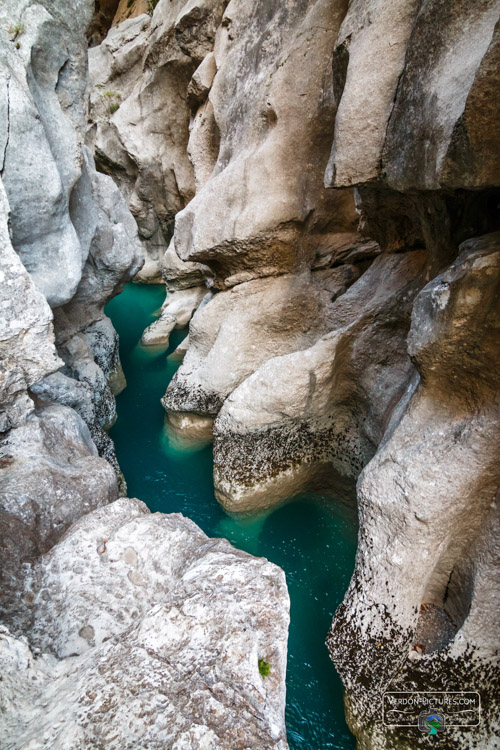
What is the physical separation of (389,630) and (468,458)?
1285 millimetres

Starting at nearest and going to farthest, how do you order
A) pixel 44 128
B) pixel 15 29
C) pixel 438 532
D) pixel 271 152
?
pixel 438 532 → pixel 15 29 → pixel 44 128 → pixel 271 152

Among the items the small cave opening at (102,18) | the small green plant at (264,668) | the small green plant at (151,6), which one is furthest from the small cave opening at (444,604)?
the small cave opening at (102,18)

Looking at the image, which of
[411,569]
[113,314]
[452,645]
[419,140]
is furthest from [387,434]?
[113,314]

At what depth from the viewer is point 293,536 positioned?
470cm

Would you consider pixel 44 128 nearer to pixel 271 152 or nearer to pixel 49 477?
pixel 271 152

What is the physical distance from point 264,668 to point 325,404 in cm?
343

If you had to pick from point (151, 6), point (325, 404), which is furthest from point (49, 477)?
point (151, 6)

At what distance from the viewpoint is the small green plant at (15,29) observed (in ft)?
Answer: 12.4

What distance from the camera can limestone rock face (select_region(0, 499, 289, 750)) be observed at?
4.69 feet

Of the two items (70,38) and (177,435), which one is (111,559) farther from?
(70,38)

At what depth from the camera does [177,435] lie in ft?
20.9

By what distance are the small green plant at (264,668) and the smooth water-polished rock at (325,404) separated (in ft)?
9.62

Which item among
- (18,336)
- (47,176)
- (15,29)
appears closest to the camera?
(18,336)

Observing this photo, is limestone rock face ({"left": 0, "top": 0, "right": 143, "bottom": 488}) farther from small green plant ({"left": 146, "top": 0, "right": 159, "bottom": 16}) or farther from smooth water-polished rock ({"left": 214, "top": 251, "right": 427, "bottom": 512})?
small green plant ({"left": 146, "top": 0, "right": 159, "bottom": 16})
